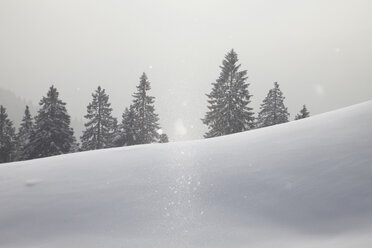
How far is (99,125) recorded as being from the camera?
39.6m

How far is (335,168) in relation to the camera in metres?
4.50

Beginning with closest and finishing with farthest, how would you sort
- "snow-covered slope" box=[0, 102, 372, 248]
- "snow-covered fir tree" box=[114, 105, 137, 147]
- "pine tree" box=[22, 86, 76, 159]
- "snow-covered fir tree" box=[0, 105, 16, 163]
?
"snow-covered slope" box=[0, 102, 372, 248] → "pine tree" box=[22, 86, 76, 159] → "snow-covered fir tree" box=[114, 105, 137, 147] → "snow-covered fir tree" box=[0, 105, 16, 163]

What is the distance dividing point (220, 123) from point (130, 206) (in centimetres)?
2921

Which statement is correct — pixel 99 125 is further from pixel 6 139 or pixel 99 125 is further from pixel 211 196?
pixel 211 196

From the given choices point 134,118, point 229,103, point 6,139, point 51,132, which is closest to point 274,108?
point 229,103

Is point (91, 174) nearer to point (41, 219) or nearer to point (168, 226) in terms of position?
point (41, 219)

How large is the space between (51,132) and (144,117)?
10.1 metres

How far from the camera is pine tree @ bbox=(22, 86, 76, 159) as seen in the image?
31.3 m

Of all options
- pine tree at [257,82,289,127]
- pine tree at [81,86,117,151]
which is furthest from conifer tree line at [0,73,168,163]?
pine tree at [257,82,289,127]

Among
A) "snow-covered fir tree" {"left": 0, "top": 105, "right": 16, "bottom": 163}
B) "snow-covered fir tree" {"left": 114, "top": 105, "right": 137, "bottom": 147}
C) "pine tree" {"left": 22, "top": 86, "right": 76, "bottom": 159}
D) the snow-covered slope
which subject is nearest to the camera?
the snow-covered slope

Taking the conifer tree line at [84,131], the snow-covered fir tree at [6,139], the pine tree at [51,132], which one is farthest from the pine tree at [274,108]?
the snow-covered fir tree at [6,139]

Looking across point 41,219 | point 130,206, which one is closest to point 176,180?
point 130,206

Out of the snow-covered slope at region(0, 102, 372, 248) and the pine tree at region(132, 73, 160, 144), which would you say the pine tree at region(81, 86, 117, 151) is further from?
the snow-covered slope at region(0, 102, 372, 248)

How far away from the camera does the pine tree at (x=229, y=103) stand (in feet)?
107
